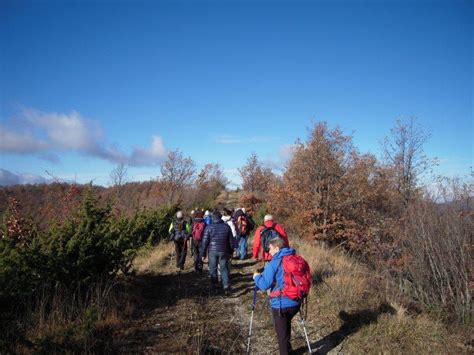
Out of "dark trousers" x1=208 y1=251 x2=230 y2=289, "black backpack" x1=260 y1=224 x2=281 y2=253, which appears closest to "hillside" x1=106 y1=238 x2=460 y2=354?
"dark trousers" x1=208 y1=251 x2=230 y2=289

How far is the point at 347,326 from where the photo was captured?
690cm

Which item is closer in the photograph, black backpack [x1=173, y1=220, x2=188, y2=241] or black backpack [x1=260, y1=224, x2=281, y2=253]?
black backpack [x1=260, y1=224, x2=281, y2=253]

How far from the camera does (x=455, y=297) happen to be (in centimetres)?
914

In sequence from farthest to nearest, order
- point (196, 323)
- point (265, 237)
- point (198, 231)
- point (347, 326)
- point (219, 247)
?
point (198, 231), point (219, 247), point (265, 237), point (347, 326), point (196, 323)

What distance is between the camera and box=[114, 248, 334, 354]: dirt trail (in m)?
5.69

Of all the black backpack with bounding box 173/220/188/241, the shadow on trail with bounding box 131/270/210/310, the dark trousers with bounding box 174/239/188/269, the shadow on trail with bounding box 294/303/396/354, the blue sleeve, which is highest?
the black backpack with bounding box 173/220/188/241

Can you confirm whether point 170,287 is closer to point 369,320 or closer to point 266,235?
point 266,235

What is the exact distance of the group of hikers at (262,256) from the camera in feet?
15.9

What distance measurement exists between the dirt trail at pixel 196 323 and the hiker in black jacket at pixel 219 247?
482mm

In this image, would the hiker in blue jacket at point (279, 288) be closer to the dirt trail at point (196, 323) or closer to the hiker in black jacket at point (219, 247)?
the dirt trail at point (196, 323)

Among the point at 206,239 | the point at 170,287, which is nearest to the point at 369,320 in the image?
the point at 206,239

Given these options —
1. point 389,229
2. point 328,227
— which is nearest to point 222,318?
point 389,229

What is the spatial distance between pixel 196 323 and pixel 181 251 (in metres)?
5.68

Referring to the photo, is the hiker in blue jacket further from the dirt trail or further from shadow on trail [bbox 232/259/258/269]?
shadow on trail [bbox 232/259/258/269]
